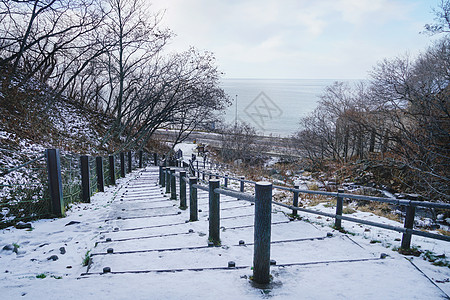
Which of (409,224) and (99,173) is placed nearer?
(409,224)

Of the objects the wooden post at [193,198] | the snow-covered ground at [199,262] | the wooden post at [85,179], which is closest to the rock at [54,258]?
the snow-covered ground at [199,262]

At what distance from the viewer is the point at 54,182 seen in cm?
534

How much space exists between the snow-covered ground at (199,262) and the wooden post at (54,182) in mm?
303

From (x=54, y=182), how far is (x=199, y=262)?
13.5ft

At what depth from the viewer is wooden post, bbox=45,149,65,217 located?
5.32 m

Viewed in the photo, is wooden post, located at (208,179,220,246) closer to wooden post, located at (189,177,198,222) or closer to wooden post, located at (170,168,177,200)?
wooden post, located at (189,177,198,222)

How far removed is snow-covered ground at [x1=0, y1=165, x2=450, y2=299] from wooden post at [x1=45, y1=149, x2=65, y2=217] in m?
0.30

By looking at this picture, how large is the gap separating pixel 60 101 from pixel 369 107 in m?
22.1

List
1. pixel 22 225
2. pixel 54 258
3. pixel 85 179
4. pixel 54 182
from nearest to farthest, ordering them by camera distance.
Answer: pixel 54 258
pixel 22 225
pixel 54 182
pixel 85 179

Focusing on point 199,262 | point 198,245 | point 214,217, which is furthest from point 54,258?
point 214,217

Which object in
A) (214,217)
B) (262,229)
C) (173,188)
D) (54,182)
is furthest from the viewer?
(173,188)

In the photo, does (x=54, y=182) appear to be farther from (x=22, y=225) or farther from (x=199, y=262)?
(x=199, y=262)

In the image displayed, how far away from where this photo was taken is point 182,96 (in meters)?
18.6

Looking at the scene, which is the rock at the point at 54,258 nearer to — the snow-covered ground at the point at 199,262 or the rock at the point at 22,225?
the snow-covered ground at the point at 199,262
